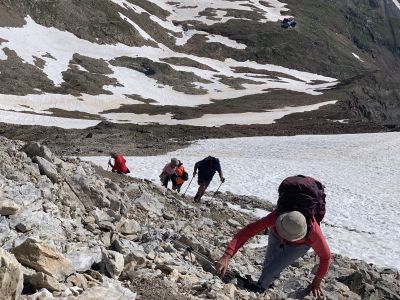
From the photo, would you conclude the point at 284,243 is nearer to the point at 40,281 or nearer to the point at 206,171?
the point at 40,281

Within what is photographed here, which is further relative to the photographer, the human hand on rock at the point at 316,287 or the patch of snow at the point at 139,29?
the patch of snow at the point at 139,29

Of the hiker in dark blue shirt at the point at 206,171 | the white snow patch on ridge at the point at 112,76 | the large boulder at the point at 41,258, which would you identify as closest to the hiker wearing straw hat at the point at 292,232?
the large boulder at the point at 41,258

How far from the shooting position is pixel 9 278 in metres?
4.90

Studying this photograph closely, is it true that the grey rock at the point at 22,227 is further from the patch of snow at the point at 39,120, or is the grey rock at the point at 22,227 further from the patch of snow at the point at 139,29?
the patch of snow at the point at 139,29

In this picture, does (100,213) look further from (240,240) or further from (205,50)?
(205,50)

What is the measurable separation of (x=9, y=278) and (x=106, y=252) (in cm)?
196

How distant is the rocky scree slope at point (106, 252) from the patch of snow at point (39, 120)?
38632 millimetres

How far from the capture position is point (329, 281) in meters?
9.56

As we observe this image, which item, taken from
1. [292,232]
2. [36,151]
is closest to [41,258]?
[292,232]

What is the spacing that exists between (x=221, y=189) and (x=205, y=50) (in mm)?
101697

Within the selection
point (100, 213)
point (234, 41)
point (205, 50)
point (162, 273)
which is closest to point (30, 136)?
point (100, 213)

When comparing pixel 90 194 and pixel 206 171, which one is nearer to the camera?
pixel 90 194

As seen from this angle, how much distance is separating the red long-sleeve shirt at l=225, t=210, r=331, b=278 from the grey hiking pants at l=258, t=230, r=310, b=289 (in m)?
0.19

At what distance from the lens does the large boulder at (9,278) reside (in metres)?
4.85
